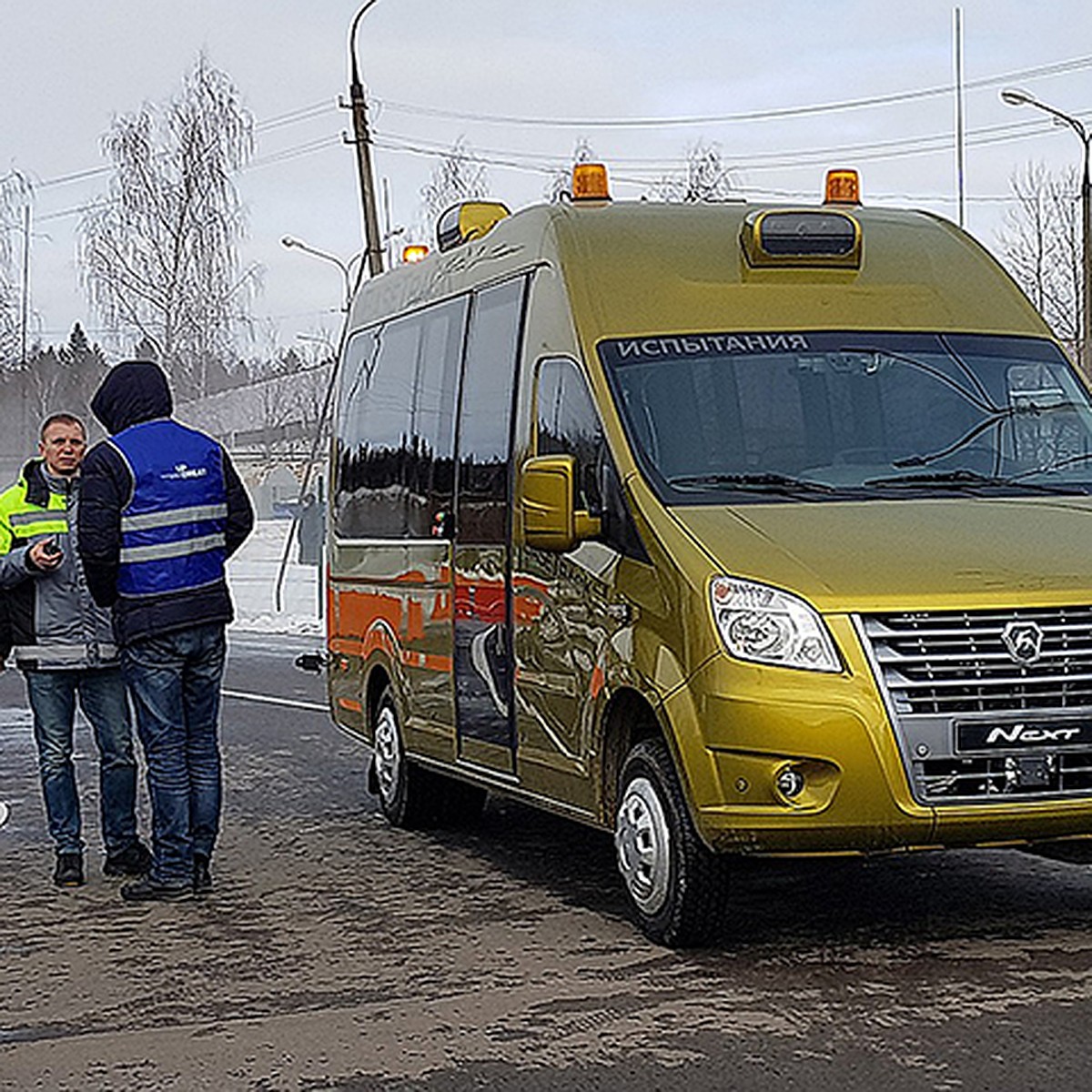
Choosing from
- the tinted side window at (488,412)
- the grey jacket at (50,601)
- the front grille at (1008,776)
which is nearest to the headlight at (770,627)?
the front grille at (1008,776)

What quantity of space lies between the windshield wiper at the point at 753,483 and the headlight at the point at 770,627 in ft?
2.25

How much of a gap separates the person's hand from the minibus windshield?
8.34ft

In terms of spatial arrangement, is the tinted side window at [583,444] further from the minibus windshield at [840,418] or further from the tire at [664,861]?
the tire at [664,861]

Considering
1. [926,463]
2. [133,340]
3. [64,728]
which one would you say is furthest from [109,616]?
[133,340]

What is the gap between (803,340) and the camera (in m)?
8.41

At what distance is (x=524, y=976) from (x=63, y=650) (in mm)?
2999

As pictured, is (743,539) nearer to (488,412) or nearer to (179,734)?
(488,412)

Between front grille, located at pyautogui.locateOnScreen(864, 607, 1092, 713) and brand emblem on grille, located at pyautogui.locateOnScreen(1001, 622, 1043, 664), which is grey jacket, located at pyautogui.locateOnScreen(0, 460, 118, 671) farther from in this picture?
brand emblem on grille, located at pyautogui.locateOnScreen(1001, 622, 1043, 664)

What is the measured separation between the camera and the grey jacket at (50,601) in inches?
372

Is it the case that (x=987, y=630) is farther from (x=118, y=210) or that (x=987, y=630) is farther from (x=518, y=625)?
(x=118, y=210)

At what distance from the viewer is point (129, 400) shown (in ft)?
29.9

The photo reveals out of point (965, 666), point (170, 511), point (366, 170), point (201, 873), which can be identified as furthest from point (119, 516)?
point (366, 170)

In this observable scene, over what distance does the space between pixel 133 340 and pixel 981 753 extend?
51.9m

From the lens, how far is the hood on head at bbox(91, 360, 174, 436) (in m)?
9.11
